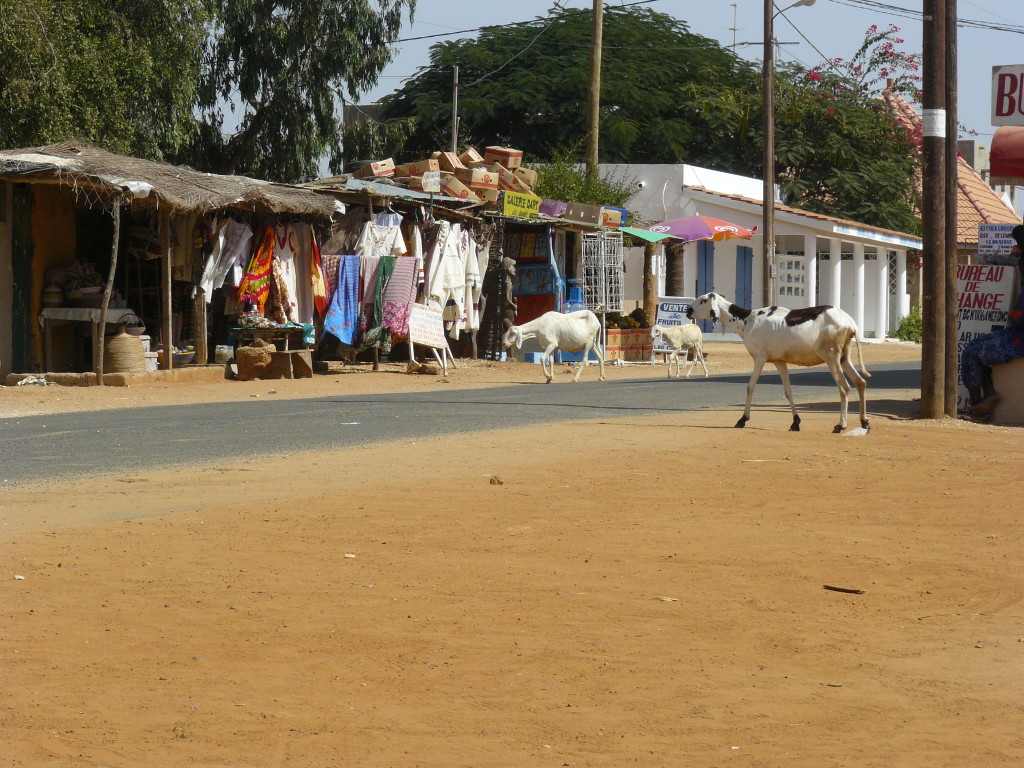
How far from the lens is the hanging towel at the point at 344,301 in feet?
A: 71.8

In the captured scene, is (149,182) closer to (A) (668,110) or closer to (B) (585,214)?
(B) (585,214)

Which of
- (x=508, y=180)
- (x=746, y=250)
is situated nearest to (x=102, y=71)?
(x=508, y=180)

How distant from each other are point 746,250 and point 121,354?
84.1 ft

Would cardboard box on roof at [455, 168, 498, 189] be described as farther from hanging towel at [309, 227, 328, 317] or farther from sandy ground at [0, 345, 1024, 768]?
sandy ground at [0, 345, 1024, 768]

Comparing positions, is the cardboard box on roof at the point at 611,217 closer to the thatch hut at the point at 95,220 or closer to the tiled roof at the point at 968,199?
the thatch hut at the point at 95,220

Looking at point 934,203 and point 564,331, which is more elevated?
point 934,203

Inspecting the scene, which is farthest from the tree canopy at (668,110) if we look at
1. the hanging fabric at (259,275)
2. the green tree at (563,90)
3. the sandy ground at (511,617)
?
the sandy ground at (511,617)

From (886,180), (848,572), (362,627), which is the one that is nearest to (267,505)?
(362,627)

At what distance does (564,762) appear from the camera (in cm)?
414

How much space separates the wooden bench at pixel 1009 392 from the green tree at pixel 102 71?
689 inches

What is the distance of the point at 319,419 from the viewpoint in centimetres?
1406

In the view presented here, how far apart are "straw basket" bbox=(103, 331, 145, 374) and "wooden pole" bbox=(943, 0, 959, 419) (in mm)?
11323

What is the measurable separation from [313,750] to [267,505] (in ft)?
14.4

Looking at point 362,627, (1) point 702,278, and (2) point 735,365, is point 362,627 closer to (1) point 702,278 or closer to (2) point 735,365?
(2) point 735,365
